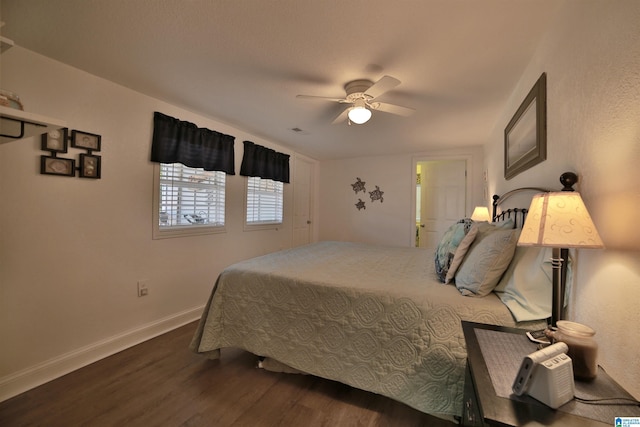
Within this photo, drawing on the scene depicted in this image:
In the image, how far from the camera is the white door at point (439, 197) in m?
4.39

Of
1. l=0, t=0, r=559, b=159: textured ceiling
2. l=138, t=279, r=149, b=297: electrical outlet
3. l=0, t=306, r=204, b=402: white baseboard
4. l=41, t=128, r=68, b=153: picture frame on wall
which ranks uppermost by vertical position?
l=0, t=0, r=559, b=159: textured ceiling

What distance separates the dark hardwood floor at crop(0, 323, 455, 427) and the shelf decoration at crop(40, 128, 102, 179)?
1.51m

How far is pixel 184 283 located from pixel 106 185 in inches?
48.8

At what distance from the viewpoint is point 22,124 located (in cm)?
118

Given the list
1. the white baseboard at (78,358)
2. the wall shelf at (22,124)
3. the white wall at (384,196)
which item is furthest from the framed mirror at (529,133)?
the white baseboard at (78,358)

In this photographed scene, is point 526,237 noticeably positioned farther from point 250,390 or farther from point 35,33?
point 35,33

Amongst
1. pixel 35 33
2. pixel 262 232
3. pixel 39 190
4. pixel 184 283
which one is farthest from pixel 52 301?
pixel 262 232

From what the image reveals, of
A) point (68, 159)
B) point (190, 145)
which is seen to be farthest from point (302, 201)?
point (68, 159)

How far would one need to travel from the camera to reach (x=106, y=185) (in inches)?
85.4

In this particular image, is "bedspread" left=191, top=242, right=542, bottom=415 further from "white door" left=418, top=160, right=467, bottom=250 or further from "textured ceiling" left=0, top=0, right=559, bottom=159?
"white door" left=418, top=160, right=467, bottom=250

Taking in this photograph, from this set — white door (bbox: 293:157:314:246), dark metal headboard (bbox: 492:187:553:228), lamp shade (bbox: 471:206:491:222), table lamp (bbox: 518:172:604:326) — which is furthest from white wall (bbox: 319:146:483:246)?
table lamp (bbox: 518:172:604:326)

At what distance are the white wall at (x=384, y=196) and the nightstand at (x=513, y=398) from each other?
3723 mm

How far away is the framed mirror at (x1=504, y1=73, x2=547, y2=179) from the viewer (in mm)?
1504

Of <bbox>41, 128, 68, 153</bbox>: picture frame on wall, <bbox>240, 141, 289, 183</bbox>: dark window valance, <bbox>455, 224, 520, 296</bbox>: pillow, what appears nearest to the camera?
<bbox>455, 224, 520, 296</bbox>: pillow
